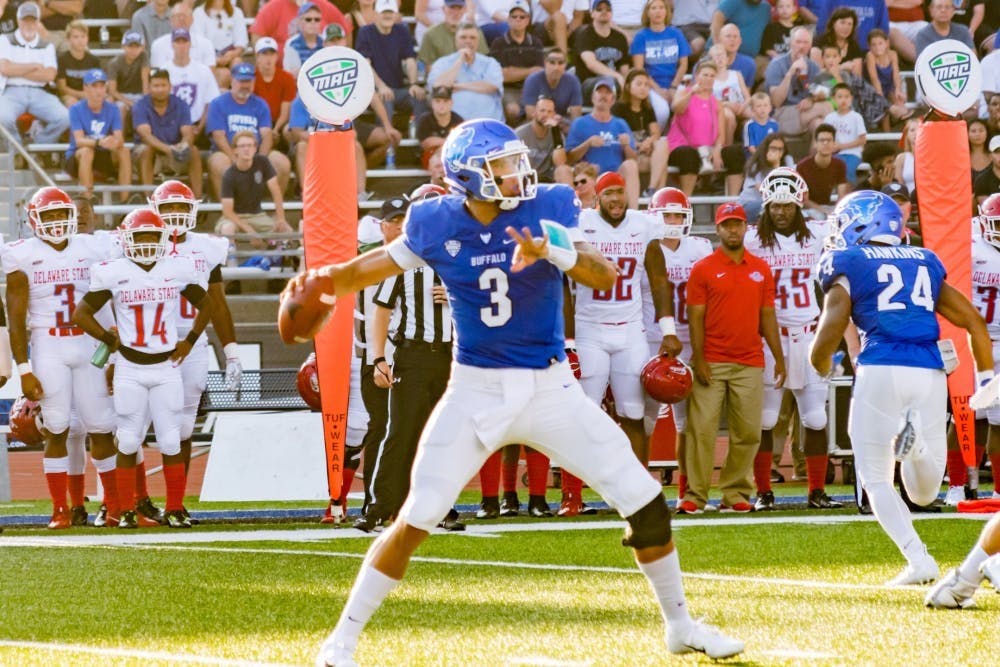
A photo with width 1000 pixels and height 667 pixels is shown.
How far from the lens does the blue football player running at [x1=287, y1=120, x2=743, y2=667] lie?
15.6ft

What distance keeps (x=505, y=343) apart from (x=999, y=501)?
5.64 metres

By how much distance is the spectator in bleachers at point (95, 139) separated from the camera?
14.9 meters

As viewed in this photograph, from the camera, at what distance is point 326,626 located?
5.59 m

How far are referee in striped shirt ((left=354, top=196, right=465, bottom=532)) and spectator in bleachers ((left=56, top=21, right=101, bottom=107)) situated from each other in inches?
318

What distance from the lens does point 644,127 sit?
1525 cm

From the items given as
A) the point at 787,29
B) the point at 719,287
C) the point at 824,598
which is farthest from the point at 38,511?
the point at 787,29

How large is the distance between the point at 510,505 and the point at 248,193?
5.88m

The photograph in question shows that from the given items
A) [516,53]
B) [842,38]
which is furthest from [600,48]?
[842,38]

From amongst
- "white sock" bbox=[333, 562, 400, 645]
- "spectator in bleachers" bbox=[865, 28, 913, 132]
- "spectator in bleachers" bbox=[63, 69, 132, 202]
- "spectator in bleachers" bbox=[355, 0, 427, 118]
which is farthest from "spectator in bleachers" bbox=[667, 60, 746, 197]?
"white sock" bbox=[333, 562, 400, 645]

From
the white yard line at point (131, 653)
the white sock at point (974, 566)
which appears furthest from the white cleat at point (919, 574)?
the white yard line at point (131, 653)

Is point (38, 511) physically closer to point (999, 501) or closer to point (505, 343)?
point (999, 501)

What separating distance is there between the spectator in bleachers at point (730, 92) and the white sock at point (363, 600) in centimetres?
1128

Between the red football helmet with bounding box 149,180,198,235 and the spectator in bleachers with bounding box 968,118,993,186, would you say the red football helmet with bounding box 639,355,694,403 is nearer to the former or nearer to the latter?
the red football helmet with bounding box 149,180,198,235

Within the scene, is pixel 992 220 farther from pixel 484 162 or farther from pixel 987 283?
pixel 484 162
